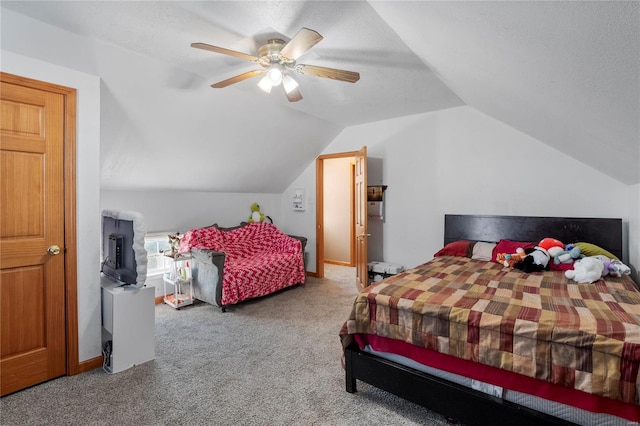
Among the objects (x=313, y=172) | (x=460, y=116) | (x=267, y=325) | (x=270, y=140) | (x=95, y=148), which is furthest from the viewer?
(x=313, y=172)

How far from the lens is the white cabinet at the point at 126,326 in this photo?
2.39m

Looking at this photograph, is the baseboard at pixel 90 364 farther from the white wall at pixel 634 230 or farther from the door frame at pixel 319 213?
the white wall at pixel 634 230

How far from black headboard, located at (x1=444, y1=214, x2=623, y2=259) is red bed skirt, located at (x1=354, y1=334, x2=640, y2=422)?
7.82 ft

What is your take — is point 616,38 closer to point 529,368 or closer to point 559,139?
point 529,368

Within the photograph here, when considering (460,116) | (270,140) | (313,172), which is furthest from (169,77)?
(460,116)

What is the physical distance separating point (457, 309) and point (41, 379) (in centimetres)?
283

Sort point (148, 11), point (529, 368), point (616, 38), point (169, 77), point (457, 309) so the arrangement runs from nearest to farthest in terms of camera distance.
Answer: point (616, 38)
point (529, 368)
point (457, 309)
point (148, 11)
point (169, 77)

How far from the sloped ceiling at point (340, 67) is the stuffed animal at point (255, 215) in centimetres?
98

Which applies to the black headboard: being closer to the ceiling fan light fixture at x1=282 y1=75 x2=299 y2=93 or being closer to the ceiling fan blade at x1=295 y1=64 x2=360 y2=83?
the ceiling fan blade at x1=295 y1=64 x2=360 y2=83

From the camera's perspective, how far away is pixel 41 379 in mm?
2225

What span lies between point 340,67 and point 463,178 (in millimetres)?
2212

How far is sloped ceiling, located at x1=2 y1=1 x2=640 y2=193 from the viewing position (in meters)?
1.29

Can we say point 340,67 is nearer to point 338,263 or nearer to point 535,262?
point 535,262

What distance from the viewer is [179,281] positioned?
408cm
